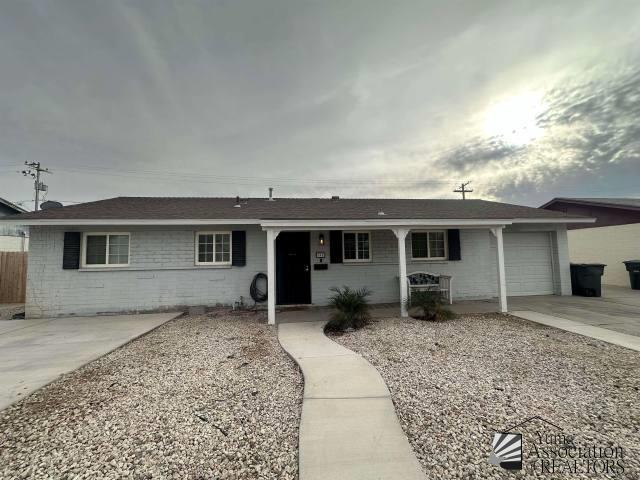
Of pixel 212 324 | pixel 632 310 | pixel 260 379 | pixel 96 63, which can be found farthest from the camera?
pixel 96 63

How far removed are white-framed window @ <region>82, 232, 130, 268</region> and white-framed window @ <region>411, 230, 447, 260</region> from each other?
8270 mm

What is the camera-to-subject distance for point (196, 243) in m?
7.35

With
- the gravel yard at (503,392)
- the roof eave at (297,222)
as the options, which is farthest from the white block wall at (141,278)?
the gravel yard at (503,392)

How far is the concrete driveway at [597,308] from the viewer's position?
5258 mm

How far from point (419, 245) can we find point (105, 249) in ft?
29.5

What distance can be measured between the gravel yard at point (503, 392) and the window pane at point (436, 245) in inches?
142

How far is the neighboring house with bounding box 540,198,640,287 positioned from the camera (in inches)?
395

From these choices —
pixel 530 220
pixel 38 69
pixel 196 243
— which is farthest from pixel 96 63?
pixel 530 220

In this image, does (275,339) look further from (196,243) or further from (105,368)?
(196,243)

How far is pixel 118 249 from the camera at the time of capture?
7.16m

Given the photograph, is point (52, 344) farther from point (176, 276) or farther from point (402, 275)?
point (402, 275)

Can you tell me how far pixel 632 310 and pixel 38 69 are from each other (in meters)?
16.6

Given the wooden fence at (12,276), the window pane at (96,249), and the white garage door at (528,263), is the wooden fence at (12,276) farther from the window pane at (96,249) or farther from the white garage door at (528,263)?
the white garage door at (528,263)
